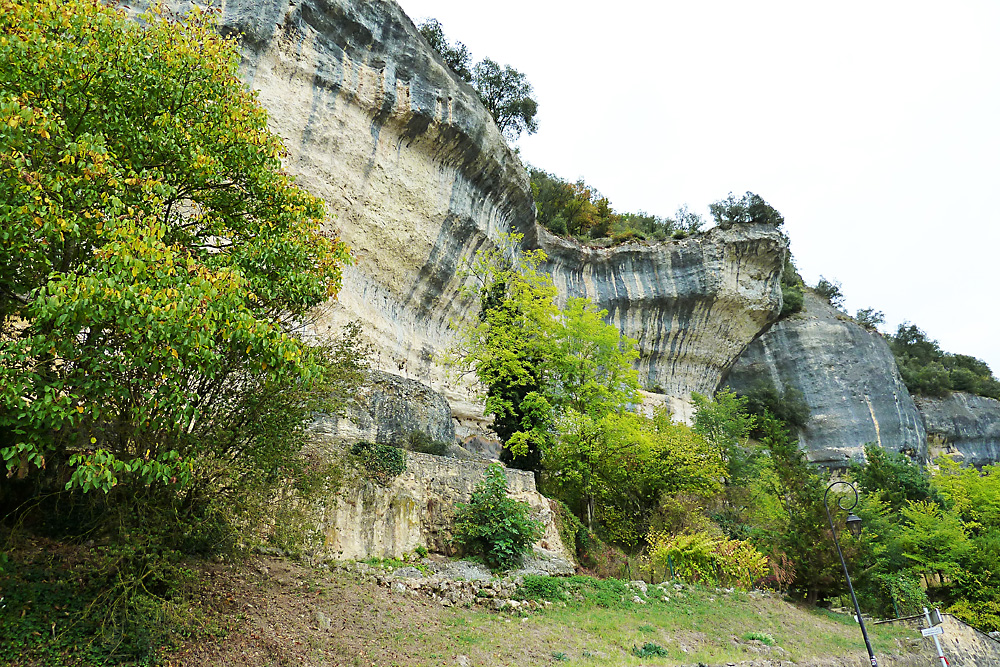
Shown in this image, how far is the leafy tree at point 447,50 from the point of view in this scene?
108 ft

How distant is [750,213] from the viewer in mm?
39188

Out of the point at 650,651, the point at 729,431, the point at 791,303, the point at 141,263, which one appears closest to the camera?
the point at 141,263

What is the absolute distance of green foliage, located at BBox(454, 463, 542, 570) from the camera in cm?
1308

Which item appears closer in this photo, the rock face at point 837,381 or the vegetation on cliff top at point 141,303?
the vegetation on cliff top at point 141,303

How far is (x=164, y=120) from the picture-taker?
23.3 ft

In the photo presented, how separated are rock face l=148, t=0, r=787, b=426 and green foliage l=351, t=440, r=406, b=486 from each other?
18.2ft

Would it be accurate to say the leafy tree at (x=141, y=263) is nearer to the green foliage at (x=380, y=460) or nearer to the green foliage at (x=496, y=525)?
the green foliage at (x=380, y=460)

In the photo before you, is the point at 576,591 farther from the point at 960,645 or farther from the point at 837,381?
the point at 837,381

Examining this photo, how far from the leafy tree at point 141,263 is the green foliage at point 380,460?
4.48 metres

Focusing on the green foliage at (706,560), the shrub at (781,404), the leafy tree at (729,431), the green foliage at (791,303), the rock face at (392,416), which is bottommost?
the green foliage at (706,560)

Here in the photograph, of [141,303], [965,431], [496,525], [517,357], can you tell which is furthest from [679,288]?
[141,303]

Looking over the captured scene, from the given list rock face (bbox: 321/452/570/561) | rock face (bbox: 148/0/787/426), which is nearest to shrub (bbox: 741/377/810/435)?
rock face (bbox: 148/0/787/426)

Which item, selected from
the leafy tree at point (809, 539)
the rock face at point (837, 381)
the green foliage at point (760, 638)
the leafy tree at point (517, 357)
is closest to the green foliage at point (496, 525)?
the leafy tree at point (517, 357)

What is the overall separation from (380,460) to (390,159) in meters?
13.1
